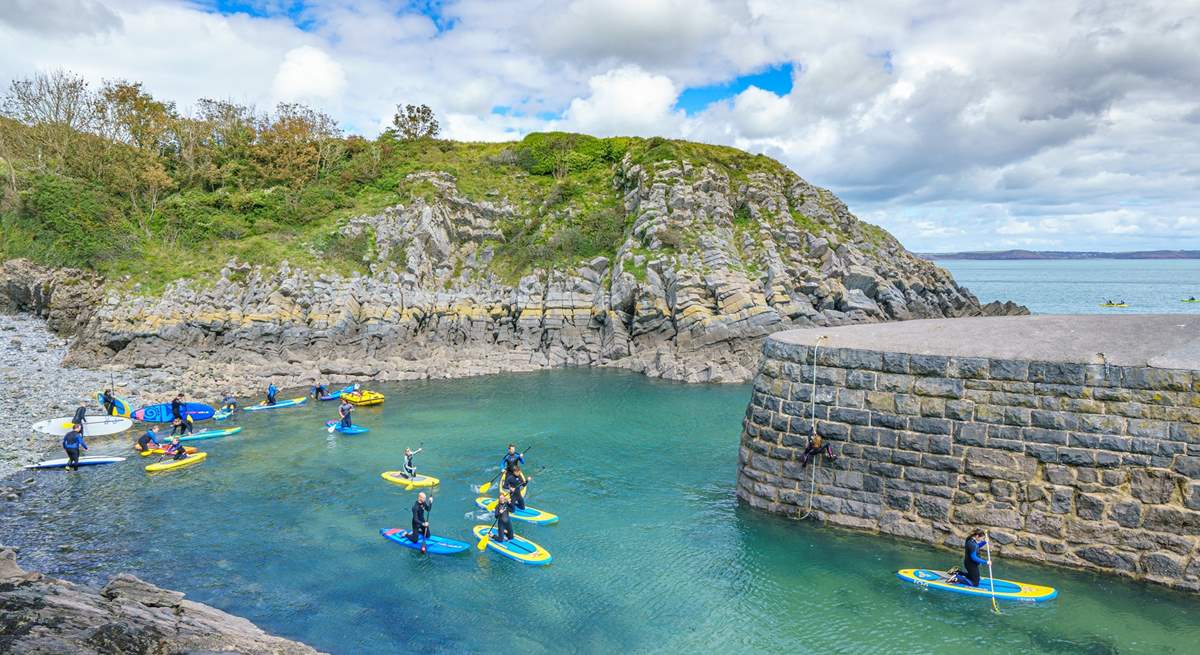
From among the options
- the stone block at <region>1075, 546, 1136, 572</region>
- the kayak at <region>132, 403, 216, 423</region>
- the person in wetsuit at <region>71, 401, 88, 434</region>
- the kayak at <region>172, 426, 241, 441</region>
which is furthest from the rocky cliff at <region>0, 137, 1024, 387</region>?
the stone block at <region>1075, 546, 1136, 572</region>

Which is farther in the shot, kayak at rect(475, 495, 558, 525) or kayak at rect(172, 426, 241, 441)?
kayak at rect(172, 426, 241, 441)

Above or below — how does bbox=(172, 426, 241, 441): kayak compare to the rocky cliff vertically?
below

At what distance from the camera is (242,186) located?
5775 centimetres

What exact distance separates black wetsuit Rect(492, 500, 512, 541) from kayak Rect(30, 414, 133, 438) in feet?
70.6

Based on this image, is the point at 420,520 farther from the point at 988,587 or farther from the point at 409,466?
the point at 988,587

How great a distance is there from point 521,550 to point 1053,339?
13.8 m

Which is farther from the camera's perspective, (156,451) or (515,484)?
(156,451)

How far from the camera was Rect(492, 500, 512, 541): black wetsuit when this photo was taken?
1727cm

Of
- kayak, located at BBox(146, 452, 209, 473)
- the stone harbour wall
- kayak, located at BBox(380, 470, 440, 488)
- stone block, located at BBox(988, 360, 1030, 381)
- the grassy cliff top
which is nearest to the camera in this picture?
the stone harbour wall

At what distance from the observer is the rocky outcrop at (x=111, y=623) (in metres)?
8.96

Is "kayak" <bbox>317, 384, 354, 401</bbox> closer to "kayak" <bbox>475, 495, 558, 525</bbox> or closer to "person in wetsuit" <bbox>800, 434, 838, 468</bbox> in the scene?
"kayak" <bbox>475, 495, 558, 525</bbox>

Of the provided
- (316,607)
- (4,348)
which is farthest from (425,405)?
(4,348)

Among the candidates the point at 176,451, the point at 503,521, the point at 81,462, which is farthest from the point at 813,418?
the point at 81,462

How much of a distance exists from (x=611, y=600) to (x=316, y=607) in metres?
6.50
